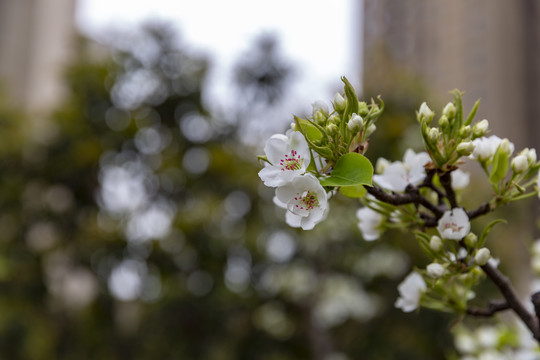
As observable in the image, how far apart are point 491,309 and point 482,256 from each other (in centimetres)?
11

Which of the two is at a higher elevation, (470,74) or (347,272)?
(470,74)

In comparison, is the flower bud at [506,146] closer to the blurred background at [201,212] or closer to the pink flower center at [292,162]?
the pink flower center at [292,162]

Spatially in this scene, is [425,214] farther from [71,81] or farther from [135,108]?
[71,81]

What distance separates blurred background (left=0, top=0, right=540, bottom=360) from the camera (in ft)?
9.55

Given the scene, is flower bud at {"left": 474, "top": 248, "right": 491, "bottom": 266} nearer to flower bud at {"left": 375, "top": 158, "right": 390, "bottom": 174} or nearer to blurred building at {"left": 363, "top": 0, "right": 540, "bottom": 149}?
flower bud at {"left": 375, "top": 158, "right": 390, "bottom": 174}

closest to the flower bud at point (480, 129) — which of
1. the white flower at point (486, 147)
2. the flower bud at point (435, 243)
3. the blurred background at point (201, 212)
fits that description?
the white flower at point (486, 147)

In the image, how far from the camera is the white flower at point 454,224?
507mm

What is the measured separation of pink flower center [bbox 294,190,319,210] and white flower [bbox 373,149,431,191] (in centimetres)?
10

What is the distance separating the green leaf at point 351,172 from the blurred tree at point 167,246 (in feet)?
7.24

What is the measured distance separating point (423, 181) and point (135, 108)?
10.6 feet

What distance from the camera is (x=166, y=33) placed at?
365cm

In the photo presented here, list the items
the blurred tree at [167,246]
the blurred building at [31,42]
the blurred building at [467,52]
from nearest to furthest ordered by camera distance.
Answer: the blurred tree at [167,246] → the blurred building at [467,52] → the blurred building at [31,42]

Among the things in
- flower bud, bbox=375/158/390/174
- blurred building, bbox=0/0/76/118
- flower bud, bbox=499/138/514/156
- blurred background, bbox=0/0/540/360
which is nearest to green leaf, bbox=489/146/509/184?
flower bud, bbox=499/138/514/156

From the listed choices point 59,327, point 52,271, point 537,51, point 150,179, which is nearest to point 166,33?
point 150,179
